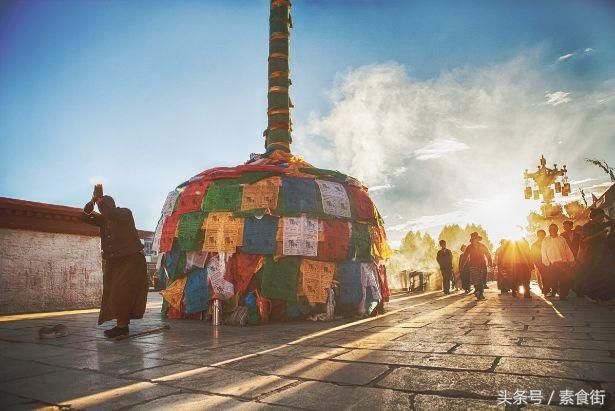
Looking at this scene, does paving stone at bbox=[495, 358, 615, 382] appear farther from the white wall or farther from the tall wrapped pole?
the white wall

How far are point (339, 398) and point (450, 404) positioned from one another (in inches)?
25.0

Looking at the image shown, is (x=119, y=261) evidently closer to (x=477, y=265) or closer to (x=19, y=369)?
(x=19, y=369)

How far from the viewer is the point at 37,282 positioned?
891 cm

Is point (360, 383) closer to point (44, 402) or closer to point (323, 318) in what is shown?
point (44, 402)

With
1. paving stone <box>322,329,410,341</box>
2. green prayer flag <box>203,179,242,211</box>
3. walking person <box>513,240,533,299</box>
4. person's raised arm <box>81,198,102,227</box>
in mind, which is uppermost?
green prayer flag <box>203,179,242,211</box>

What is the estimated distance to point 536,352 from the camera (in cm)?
329

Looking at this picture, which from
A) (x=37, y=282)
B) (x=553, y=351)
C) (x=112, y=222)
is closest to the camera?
(x=553, y=351)

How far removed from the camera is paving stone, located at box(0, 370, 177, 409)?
7.44 feet

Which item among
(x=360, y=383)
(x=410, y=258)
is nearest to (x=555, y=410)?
(x=360, y=383)

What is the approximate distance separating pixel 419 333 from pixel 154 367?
3141 millimetres

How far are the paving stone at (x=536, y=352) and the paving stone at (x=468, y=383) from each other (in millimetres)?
767

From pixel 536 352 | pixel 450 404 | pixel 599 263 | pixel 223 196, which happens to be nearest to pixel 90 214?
pixel 223 196

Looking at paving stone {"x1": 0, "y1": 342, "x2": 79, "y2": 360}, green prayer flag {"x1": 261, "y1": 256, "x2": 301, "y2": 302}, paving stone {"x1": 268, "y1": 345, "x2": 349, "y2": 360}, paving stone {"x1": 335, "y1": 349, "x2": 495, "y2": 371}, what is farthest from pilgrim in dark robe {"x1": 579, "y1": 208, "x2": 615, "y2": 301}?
paving stone {"x1": 0, "y1": 342, "x2": 79, "y2": 360}

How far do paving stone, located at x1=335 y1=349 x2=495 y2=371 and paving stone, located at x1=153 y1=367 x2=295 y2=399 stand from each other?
0.89 m
